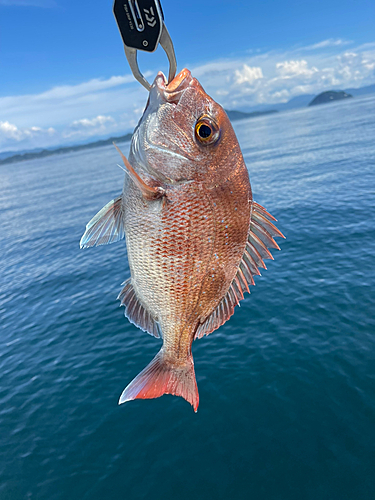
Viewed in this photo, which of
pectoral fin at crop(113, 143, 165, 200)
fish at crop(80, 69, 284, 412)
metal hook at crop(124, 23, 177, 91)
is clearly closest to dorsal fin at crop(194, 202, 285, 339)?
fish at crop(80, 69, 284, 412)

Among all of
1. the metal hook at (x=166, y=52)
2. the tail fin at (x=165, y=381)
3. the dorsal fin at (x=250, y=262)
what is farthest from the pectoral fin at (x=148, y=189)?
the tail fin at (x=165, y=381)

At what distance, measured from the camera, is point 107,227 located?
134 inches

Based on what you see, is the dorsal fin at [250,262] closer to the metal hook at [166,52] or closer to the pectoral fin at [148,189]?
the pectoral fin at [148,189]

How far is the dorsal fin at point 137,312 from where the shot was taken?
3.69 metres

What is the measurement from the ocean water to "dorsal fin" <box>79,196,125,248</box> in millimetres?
8456

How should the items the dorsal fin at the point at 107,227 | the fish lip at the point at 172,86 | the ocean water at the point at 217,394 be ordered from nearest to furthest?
the fish lip at the point at 172,86 → the dorsal fin at the point at 107,227 → the ocean water at the point at 217,394

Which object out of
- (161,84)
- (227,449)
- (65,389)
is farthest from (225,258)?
(65,389)

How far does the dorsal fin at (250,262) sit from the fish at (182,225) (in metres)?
0.01

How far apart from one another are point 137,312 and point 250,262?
1422 millimetres

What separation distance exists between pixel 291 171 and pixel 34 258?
3000cm

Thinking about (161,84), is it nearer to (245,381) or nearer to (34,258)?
(245,381)

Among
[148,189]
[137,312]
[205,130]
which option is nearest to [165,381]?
[137,312]

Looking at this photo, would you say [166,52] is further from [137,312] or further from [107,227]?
[137,312]

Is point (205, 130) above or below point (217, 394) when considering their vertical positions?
above
